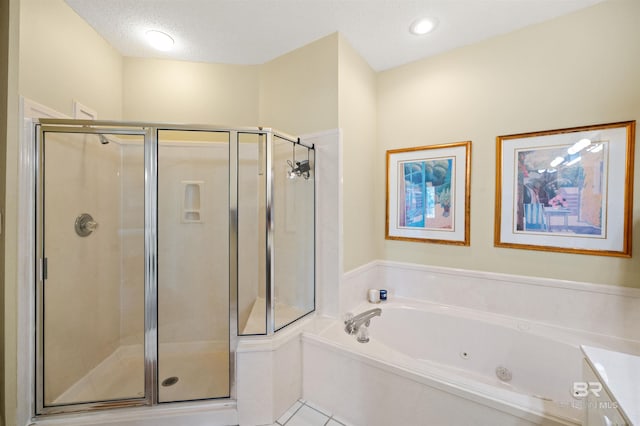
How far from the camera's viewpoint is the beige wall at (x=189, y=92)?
213 cm

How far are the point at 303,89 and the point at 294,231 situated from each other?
1.08m

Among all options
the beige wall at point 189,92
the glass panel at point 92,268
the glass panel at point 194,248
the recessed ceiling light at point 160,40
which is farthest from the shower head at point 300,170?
the recessed ceiling light at point 160,40

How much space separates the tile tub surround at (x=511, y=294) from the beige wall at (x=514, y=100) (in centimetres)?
7

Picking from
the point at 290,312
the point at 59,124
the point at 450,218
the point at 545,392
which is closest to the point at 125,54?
the point at 59,124

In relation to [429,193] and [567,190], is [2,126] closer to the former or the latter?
[429,193]

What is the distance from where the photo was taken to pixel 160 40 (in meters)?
1.89

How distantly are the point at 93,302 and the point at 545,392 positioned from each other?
3.05 metres

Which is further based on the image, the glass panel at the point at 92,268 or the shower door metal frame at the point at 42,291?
the glass panel at the point at 92,268

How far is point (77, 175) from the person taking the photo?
167 centimetres

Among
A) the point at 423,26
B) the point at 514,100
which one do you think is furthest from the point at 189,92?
the point at 514,100

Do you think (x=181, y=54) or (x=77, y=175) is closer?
(x=77, y=175)

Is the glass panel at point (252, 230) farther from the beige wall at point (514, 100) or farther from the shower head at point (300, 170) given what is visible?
the beige wall at point (514, 100)

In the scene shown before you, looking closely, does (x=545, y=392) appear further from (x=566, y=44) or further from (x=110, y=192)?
(x=110, y=192)

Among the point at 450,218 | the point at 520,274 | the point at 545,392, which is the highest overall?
the point at 450,218
